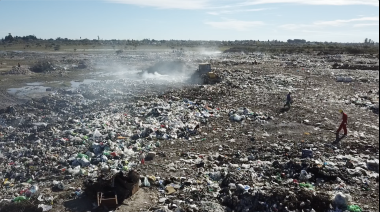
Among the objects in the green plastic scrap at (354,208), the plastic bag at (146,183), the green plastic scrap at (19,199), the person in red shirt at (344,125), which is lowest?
the green plastic scrap at (19,199)

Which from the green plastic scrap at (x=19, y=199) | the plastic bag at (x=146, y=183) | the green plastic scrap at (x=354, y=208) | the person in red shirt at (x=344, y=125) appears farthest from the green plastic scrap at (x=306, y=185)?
the green plastic scrap at (x=19, y=199)

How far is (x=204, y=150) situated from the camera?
22.8 feet

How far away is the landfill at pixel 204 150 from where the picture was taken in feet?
15.2

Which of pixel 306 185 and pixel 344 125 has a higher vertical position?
pixel 344 125

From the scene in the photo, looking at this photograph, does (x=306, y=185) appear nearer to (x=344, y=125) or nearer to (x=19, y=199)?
(x=344, y=125)

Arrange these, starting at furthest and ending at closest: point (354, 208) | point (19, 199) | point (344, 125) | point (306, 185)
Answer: point (344, 125) → point (306, 185) → point (19, 199) → point (354, 208)

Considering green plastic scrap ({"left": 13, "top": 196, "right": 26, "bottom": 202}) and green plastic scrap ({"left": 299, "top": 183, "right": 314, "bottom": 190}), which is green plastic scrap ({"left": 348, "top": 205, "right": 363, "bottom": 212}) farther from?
green plastic scrap ({"left": 13, "top": 196, "right": 26, "bottom": 202})

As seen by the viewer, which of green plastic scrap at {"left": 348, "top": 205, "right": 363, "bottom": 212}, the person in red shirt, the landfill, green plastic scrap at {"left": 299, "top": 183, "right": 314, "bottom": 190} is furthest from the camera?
the person in red shirt

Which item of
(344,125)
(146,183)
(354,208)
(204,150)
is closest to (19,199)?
(146,183)

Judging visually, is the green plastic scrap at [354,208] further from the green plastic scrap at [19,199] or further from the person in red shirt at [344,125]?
Result: the green plastic scrap at [19,199]

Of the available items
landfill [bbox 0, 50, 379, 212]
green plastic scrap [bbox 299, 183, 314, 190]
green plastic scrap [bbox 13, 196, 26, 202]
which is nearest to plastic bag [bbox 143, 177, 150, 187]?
landfill [bbox 0, 50, 379, 212]

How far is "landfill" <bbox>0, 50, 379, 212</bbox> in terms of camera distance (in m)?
4.63

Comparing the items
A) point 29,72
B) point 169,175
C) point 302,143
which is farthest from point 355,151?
point 29,72

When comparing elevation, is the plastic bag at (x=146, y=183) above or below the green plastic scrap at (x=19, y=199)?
above
